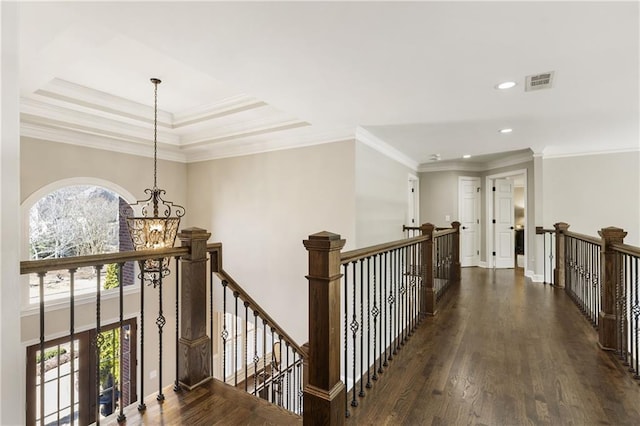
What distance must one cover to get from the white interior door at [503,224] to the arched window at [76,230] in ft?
24.1

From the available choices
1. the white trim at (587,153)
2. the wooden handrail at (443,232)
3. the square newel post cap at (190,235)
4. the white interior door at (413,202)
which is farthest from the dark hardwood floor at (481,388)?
the white interior door at (413,202)

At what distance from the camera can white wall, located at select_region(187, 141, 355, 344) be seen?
13.6 feet

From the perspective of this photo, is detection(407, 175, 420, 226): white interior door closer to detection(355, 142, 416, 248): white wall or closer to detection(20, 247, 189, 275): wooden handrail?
detection(355, 142, 416, 248): white wall

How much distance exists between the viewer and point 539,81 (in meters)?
2.52

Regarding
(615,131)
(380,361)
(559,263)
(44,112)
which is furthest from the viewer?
(559,263)

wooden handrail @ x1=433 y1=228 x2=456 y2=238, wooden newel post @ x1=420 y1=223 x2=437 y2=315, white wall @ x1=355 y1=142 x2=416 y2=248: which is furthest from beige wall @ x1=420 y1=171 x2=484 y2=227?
wooden newel post @ x1=420 y1=223 x2=437 y2=315

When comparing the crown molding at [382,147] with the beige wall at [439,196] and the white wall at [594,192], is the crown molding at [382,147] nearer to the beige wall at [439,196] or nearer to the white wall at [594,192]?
the beige wall at [439,196]

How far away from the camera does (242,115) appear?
4.12 meters

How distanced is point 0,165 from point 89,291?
448cm

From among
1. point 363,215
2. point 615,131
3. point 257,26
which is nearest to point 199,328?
point 257,26

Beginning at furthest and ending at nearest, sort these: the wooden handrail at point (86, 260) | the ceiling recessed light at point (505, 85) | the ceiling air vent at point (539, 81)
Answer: the ceiling recessed light at point (505, 85) → the ceiling air vent at point (539, 81) → the wooden handrail at point (86, 260)

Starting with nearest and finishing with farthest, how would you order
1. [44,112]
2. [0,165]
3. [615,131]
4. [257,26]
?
[0,165] < [257,26] < [44,112] < [615,131]

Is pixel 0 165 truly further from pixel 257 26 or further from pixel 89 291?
pixel 89 291

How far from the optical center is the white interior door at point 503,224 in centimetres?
698
